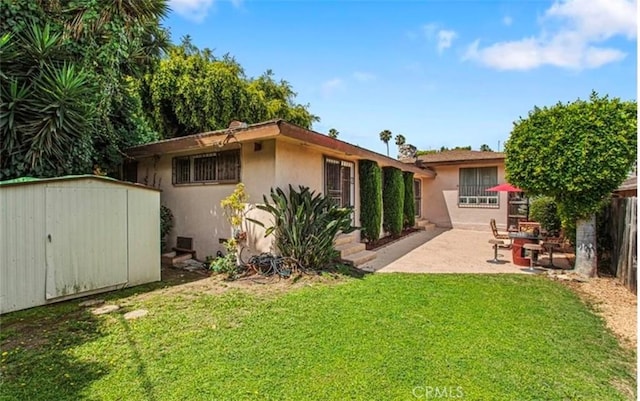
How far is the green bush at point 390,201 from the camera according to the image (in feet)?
41.4

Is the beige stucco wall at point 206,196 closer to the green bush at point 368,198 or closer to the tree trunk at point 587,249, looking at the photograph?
the green bush at point 368,198

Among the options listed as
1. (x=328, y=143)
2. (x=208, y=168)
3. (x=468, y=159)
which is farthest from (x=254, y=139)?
(x=468, y=159)

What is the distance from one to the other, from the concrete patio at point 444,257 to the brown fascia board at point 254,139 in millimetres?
3089

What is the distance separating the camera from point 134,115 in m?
10.7

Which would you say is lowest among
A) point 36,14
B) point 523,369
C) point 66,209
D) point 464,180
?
point 523,369

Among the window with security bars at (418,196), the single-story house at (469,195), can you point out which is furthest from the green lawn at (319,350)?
the window with security bars at (418,196)

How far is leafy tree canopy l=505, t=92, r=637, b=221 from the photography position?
6.32 meters

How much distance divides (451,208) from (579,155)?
1055cm

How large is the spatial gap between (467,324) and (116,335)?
14.6 ft

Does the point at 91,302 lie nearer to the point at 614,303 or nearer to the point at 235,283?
the point at 235,283

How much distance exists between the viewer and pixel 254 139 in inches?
272

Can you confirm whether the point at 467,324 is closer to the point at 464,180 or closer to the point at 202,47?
the point at 464,180

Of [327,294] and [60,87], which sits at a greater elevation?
[60,87]

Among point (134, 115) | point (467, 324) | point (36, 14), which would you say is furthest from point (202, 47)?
point (467, 324)
